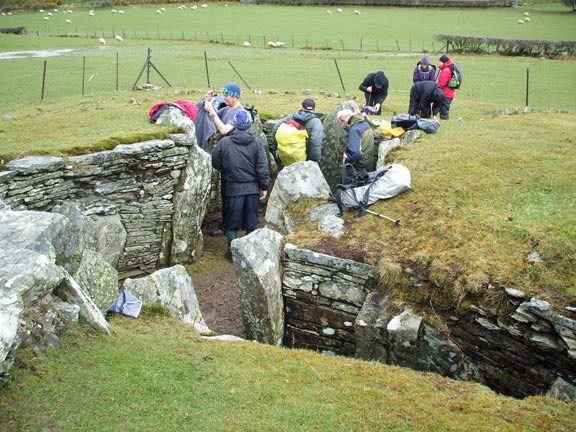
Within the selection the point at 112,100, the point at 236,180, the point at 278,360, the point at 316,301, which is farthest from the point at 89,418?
the point at 112,100

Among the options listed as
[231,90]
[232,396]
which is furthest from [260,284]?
[231,90]

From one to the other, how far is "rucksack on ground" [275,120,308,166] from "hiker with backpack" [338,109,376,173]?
5.48ft

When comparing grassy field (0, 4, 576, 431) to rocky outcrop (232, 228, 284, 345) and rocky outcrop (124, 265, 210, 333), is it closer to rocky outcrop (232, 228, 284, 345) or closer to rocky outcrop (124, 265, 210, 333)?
rocky outcrop (124, 265, 210, 333)

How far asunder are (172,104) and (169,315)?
28.3 feet

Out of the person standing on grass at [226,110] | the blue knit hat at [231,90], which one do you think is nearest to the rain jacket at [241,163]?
the person standing on grass at [226,110]

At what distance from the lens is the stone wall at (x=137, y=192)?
11.5m

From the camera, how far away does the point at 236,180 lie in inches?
508

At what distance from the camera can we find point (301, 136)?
1417 cm

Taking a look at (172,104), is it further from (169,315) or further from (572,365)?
(572,365)

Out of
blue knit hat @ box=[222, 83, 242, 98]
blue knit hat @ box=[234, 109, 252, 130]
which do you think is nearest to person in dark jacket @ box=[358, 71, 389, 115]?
blue knit hat @ box=[222, 83, 242, 98]

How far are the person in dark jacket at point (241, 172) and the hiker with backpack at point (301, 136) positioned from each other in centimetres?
134

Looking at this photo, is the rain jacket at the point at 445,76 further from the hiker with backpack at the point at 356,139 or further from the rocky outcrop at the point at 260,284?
the rocky outcrop at the point at 260,284

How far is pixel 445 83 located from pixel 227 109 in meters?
8.51

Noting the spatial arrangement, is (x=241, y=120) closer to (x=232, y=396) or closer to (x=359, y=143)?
(x=359, y=143)
